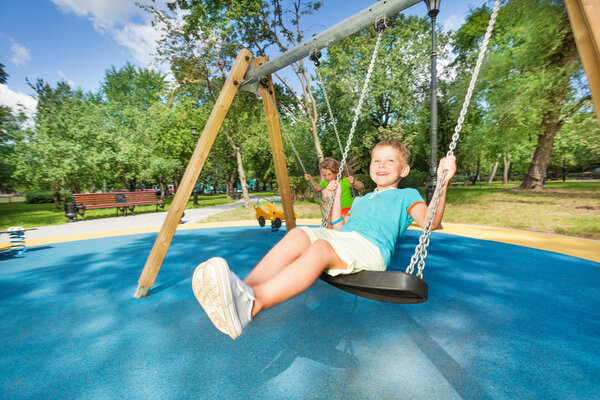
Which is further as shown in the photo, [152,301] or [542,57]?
[542,57]

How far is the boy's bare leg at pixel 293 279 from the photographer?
127 centimetres

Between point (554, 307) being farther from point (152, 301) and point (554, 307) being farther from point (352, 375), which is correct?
point (152, 301)

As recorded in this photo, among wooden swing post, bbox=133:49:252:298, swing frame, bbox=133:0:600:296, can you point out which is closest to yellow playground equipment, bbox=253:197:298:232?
swing frame, bbox=133:0:600:296

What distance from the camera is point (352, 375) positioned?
1625mm

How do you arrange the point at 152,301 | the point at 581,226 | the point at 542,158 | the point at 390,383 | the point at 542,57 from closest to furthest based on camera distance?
the point at 390,383, the point at 152,301, the point at 581,226, the point at 542,57, the point at 542,158

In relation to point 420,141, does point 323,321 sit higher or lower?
lower

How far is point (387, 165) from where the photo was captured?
81.3 inches

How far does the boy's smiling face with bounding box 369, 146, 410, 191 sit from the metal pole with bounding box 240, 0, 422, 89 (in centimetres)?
133

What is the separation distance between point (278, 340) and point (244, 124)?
18451 mm

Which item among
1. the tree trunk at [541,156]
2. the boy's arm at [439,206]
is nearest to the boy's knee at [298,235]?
the boy's arm at [439,206]

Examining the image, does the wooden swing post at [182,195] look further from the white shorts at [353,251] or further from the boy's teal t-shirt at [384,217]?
the boy's teal t-shirt at [384,217]

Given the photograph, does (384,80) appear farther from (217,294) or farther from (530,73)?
(217,294)

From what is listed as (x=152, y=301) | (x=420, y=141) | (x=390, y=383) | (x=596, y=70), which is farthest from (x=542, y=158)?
(x=152, y=301)

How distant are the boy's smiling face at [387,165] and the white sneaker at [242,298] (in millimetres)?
1383
